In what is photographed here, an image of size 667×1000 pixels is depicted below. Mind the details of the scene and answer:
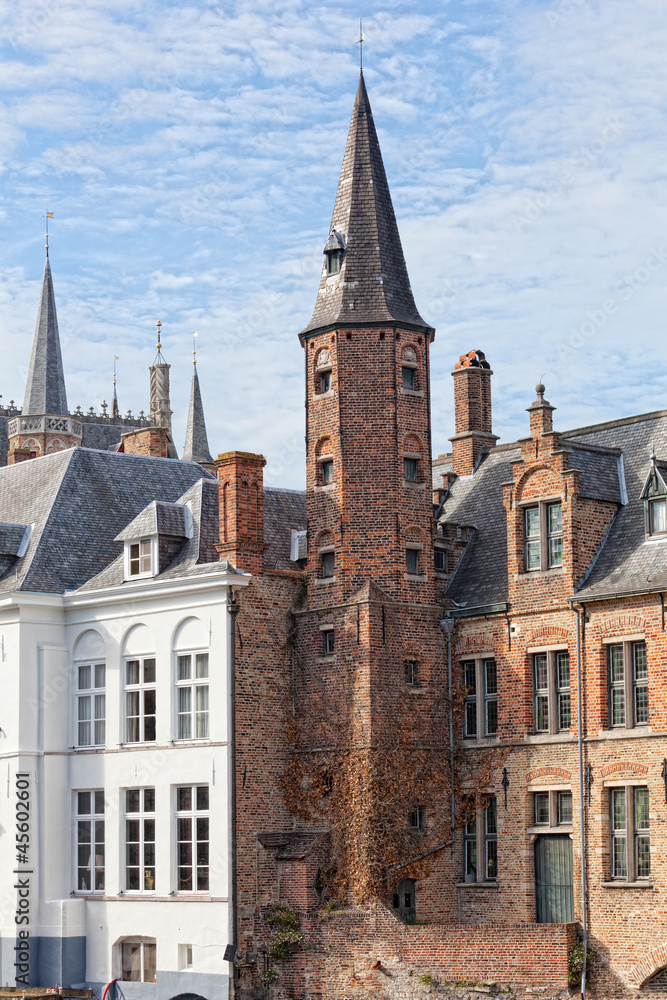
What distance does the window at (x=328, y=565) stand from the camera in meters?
39.9

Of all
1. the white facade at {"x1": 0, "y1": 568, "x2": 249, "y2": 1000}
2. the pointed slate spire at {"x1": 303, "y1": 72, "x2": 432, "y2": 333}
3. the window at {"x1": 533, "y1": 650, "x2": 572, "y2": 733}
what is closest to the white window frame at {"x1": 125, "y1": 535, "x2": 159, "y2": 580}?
the white facade at {"x1": 0, "y1": 568, "x2": 249, "y2": 1000}

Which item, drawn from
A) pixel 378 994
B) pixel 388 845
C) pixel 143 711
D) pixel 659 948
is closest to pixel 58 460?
pixel 143 711

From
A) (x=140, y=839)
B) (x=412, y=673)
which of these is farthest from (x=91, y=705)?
(x=412, y=673)

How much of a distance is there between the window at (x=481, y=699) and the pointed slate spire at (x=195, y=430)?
53.3 m

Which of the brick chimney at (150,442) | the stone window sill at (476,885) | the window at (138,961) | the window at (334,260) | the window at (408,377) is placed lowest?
the window at (138,961)

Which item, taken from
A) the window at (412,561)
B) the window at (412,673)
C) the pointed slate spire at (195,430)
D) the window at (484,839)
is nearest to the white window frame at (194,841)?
the window at (412,673)

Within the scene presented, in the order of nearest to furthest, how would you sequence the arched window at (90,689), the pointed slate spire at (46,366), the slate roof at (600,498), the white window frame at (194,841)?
the slate roof at (600,498) → the white window frame at (194,841) → the arched window at (90,689) → the pointed slate spire at (46,366)

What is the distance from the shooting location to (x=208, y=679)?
128ft

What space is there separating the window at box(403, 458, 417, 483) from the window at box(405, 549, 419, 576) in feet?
5.86

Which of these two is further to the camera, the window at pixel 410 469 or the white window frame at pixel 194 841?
the window at pixel 410 469

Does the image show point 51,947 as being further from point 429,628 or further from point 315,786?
point 429,628

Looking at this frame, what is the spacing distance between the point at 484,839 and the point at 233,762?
20.7 feet

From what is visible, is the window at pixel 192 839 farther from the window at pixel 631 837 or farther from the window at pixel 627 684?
the window at pixel 627 684

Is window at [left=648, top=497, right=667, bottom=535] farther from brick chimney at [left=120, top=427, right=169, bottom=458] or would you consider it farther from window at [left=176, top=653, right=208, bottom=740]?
brick chimney at [left=120, top=427, right=169, bottom=458]
